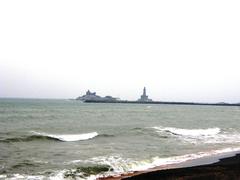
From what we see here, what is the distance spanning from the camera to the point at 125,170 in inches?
634

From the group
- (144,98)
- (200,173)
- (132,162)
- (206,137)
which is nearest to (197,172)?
(200,173)

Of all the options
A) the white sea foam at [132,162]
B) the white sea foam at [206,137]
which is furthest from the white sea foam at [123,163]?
the white sea foam at [206,137]

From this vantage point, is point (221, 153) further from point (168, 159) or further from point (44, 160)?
point (44, 160)

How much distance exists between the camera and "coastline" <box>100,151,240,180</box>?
13.5m

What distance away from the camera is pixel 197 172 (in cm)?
1448

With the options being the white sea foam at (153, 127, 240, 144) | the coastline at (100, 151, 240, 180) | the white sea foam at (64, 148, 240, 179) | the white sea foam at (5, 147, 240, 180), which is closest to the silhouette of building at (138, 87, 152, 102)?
the white sea foam at (153, 127, 240, 144)

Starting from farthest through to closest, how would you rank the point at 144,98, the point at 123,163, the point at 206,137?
the point at 144,98, the point at 206,137, the point at 123,163

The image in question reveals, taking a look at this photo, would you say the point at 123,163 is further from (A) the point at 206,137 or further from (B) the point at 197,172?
(A) the point at 206,137

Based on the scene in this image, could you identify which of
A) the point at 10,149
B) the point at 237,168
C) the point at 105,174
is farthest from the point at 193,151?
the point at 10,149

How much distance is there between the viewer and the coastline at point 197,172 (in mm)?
13547

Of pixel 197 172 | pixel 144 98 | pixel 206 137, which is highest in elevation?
pixel 144 98

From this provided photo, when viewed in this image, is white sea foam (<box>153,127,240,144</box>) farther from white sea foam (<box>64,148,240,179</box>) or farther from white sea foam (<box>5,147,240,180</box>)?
white sea foam (<box>64,148,240,179</box>)

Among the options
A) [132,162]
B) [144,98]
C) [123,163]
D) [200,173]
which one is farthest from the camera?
[144,98]

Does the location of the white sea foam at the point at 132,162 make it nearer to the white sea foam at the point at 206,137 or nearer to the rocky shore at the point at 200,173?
the rocky shore at the point at 200,173
